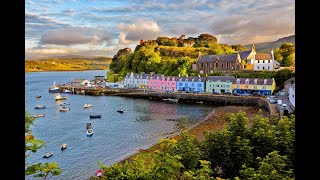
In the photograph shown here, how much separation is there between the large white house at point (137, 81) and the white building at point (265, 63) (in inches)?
595

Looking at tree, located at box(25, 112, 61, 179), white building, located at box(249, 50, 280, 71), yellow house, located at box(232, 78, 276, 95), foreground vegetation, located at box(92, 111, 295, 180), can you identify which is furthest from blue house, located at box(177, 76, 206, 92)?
tree, located at box(25, 112, 61, 179)

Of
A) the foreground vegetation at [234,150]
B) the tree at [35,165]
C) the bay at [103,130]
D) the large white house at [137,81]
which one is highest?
the large white house at [137,81]

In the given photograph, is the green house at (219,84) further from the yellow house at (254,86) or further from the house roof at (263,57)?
the house roof at (263,57)

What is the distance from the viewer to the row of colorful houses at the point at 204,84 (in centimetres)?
3416

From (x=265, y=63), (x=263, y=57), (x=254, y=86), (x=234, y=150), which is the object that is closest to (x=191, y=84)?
(x=254, y=86)

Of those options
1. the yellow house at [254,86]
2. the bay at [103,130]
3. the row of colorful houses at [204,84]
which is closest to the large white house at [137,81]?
the row of colorful houses at [204,84]

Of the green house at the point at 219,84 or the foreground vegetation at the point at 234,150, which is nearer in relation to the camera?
the foreground vegetation at the point at 234,150

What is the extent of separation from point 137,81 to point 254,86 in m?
17.9

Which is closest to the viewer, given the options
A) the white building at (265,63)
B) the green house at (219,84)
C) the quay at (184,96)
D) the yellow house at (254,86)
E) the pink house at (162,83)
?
the quay at (184,96)

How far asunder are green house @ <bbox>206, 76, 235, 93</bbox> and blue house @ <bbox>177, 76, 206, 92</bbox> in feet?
2.67

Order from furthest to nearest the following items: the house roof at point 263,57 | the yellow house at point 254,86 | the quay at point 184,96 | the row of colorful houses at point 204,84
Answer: the house roof at point 263,57, the row of colorful houses at point 204,84, the yellow house at point 254,86, the quay at point 184,96

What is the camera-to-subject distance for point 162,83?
42.6m
